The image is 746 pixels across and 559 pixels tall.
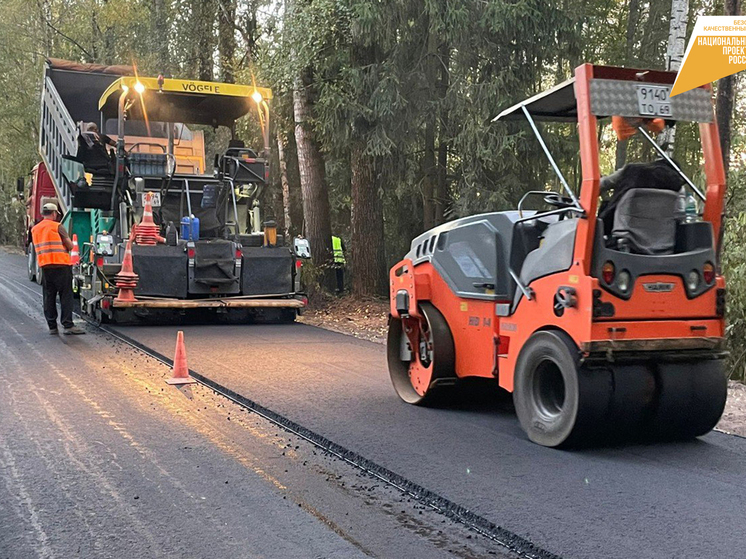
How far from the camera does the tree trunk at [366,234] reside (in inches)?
616

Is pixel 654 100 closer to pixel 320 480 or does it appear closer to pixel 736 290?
pixel 320 480

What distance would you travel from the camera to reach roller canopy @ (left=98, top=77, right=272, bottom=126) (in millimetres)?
12945

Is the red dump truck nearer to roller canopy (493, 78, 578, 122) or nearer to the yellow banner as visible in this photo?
Result: the yellow banner

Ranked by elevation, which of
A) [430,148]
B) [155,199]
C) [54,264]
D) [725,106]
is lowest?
[54,264]

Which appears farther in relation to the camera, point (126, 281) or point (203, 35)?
point (203, 35)

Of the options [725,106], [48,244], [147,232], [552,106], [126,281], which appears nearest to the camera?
[552,106]

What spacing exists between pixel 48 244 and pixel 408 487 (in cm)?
812

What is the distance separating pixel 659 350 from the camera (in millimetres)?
5453

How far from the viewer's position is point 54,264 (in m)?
11.4

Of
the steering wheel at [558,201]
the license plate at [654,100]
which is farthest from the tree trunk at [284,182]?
the license plate at [654,100]

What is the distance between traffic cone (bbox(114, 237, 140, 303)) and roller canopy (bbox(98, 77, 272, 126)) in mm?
2707

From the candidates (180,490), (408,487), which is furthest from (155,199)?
(408,487)

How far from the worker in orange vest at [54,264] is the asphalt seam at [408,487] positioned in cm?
480

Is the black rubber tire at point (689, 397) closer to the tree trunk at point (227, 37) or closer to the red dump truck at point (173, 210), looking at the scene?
the red dump truck at point (173, 210)
